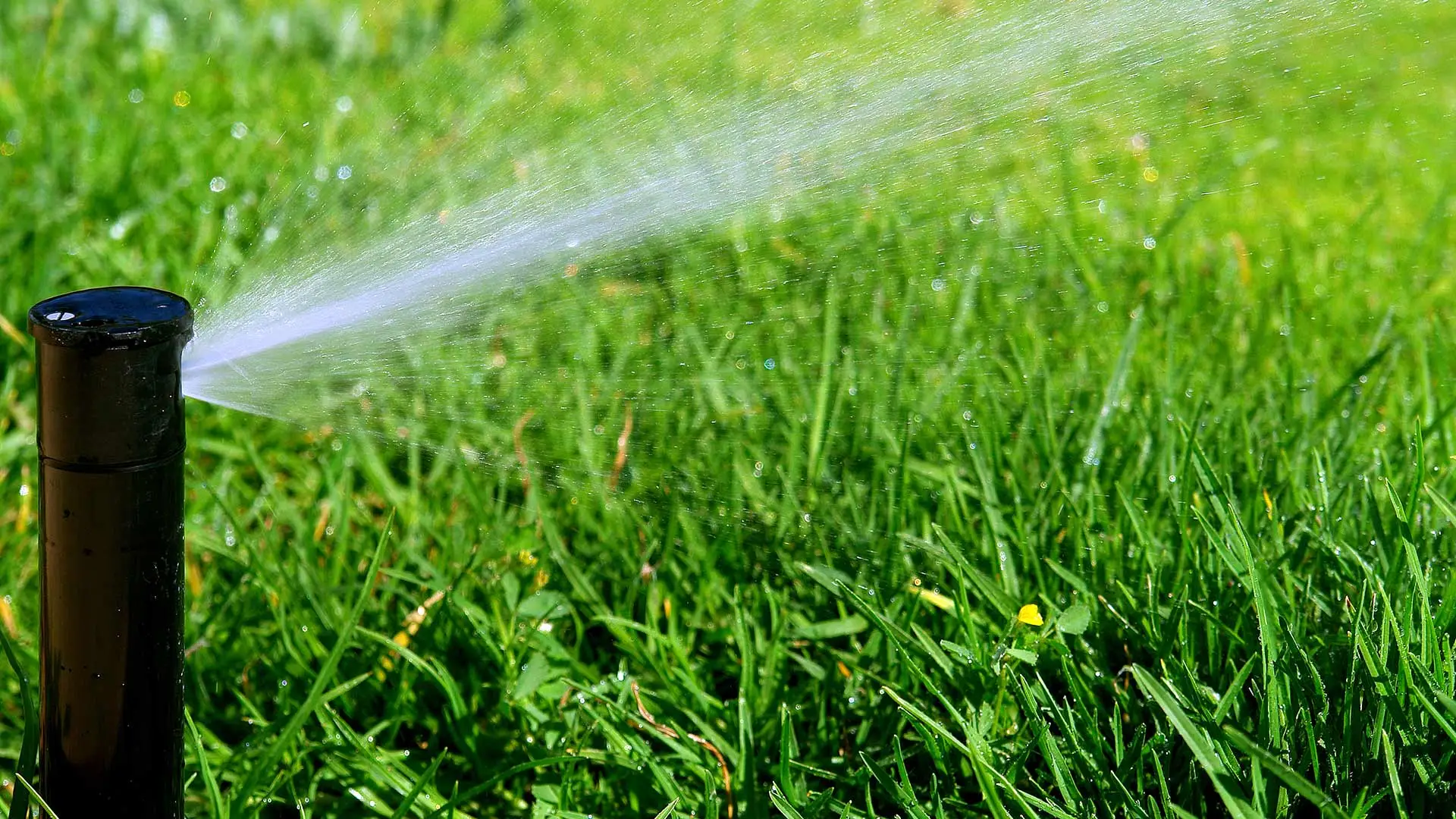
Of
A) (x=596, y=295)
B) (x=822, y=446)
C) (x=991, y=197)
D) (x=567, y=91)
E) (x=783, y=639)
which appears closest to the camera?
(x=783, y=639)

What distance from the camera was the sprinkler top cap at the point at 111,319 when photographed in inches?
42.3

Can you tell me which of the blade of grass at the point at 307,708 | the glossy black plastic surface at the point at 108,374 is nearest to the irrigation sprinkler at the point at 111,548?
the glossy black plastic surface at the point at 108,374

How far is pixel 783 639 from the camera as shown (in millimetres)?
1767

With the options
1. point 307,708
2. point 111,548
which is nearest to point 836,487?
point 307,708

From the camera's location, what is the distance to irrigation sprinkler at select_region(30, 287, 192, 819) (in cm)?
109

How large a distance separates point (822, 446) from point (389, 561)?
2.10 ft

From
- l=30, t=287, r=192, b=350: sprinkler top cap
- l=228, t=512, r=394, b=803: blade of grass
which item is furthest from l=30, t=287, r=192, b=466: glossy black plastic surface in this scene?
l=228, t=512, r=394, b=803: blade of grass

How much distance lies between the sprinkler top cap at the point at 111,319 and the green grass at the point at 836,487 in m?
0.39

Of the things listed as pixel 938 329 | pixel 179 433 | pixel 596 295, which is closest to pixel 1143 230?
pixel 938 329

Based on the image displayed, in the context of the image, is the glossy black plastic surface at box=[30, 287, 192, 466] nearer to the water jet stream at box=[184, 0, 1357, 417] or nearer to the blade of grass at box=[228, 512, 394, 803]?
the water jet stream at box=[184, 0, 1357, 417]

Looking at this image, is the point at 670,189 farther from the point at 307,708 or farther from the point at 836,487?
the point at 307,708

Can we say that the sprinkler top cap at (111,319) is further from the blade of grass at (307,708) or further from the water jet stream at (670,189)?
the blade of grass at (307,708)

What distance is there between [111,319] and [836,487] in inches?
42.8

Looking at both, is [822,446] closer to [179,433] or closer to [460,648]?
[460,648]
